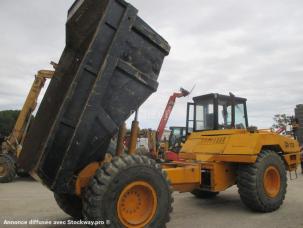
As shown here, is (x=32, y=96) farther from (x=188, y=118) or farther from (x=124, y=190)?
(x=124, y=190)

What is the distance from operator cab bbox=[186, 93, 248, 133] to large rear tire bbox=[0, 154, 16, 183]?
7370 mm

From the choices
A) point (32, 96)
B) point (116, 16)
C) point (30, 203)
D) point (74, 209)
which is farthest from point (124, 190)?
point (32, 96)

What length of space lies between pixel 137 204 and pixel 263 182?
3.20m

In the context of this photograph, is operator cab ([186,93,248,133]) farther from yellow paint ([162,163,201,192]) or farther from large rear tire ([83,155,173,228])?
large rear tire ([83,155,173,228])

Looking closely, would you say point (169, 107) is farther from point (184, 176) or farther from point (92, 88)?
point (92, 88)

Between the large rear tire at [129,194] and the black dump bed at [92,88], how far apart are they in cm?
43

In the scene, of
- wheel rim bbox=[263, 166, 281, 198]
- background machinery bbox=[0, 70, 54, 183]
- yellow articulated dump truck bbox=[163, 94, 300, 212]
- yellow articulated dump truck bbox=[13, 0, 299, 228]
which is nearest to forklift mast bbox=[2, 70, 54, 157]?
background machinery bbox=[0, 70, 54, 183]

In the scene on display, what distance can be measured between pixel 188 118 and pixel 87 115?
4.86 m

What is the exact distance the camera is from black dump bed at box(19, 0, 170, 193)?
13.9ft

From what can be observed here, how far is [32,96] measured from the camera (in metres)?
13.2

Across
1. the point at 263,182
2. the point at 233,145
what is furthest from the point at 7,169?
the point at 263,182

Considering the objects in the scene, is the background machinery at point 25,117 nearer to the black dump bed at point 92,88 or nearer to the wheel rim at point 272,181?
the black dump bed at point 92,88

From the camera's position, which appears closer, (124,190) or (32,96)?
(124,190)

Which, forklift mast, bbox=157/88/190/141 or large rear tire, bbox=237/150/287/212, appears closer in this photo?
large rear tire, bbox=237/150/287/212
